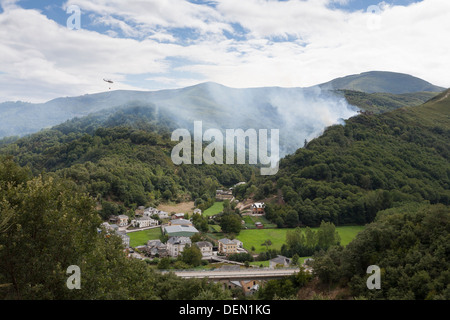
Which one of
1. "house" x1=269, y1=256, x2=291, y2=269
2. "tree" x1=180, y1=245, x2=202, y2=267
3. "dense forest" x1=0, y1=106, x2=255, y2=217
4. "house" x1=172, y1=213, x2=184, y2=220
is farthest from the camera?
"dense forest" x1=0, y1=106, x2=255, y2=217

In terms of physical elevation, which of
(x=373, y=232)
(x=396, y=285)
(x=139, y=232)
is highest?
(x=373, y=232)

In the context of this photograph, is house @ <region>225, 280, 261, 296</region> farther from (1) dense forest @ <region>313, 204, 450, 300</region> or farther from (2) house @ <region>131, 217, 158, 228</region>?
(2) house @ <region>131, 217, 158, 228</region>

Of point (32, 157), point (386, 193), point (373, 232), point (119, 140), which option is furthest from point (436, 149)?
point (32, 157)

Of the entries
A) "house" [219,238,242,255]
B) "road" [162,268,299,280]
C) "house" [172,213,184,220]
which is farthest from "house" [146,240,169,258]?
"house" [172,213,184,220]

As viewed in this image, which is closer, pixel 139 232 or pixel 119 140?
pixel 139 232

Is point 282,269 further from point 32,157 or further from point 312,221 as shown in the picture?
point 32,157

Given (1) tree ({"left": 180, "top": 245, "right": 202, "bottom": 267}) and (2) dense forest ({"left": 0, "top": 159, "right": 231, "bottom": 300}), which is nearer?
(2) dense forest ({"left": 0, "top": 159, "right": 231, "bottom": 300})
